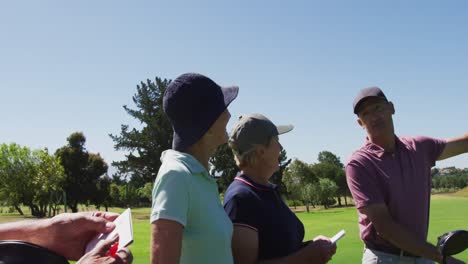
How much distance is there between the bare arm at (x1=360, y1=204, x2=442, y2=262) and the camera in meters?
3.56

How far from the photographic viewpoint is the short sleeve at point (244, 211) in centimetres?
294

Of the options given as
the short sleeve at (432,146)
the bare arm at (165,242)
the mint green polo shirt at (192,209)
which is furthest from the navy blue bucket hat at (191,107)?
the short sleeve at (432,146)

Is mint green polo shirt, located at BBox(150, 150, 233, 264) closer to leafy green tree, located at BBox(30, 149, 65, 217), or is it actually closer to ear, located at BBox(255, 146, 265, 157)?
ear, located at BBox(255, 146, 265, 157)

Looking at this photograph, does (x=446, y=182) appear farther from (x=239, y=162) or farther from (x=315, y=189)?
(x=239, y=162)

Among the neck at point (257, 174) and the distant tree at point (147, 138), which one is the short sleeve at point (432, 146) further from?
the distant tree at point (147, 138)

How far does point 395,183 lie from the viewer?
3.82 metres

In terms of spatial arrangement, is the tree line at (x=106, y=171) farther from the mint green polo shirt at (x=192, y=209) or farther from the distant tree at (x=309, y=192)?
the mint green polo shirt at (x=192, y=209)

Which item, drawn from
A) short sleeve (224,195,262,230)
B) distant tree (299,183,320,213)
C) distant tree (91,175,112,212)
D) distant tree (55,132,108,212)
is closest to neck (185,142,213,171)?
short sleeve (224,195,262,230)

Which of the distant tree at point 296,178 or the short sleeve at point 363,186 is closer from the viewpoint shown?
the short sleeve at point 363,186

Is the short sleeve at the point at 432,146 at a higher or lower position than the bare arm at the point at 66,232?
higher

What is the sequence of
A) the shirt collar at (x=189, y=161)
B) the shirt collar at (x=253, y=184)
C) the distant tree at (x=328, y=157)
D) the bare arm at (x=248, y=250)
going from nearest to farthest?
1. the shirt collar at (x=189, y=161)
2. the bare arm at (x=248, y=250)
3. the shirt collar at (x=253, y=184)
4. the distant tree at (x=328, y=157)

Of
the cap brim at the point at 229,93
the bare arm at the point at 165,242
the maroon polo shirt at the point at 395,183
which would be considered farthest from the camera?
the maroon polo shirt at the point at 395,183

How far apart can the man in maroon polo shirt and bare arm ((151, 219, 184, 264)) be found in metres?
2.01

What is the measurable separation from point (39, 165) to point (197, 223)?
49.2 metres
